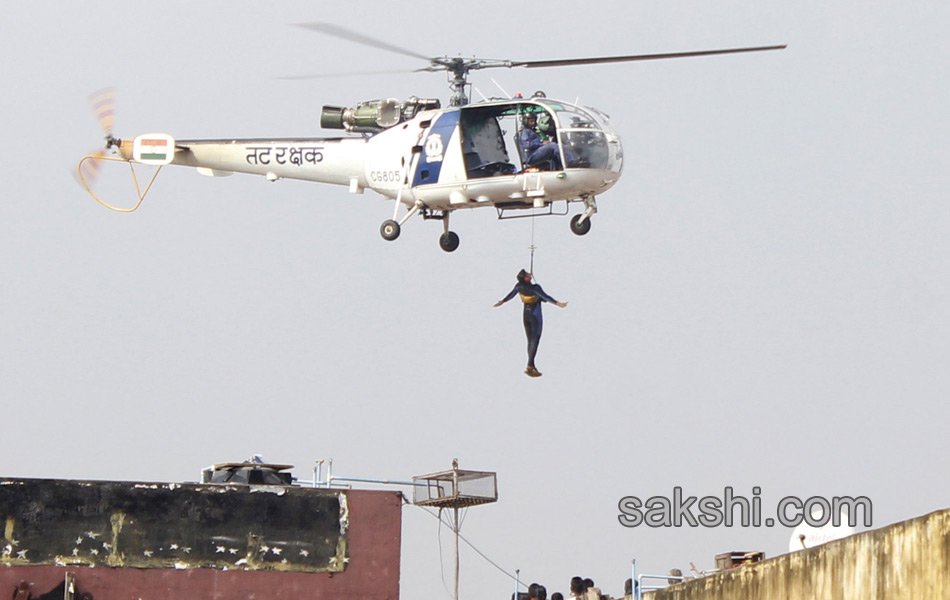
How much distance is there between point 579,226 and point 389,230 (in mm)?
3318

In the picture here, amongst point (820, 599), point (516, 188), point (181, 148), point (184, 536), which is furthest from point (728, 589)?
point (181, 148)

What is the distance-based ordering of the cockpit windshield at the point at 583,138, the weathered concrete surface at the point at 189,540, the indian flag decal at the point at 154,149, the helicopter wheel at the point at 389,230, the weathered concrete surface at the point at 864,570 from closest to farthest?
the weathered concrete surface at the point at 864,570, the cockpit windshield at the point at 583,138, the helicopter wheel at the point at 389,230, the weathered concrete surface at the point at 189,540, the indian flag decal at the point at 154,149

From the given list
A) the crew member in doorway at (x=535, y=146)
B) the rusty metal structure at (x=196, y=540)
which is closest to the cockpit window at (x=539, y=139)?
the crew member in doorway at (x=535, y=146)

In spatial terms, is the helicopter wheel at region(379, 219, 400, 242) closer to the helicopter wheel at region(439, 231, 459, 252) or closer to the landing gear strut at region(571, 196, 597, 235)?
the helicopter wheel at region(439, 231, 459, 252)

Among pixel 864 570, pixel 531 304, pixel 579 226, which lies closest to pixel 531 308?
pixel 531 304

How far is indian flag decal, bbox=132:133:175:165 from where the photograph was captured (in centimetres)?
3584

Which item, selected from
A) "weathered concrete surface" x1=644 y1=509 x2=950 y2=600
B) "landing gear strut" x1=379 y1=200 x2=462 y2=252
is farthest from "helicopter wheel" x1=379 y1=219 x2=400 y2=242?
"weathered concrete surface" x1=644 y1=509 x2=950 y2=600

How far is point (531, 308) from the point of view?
102 ft

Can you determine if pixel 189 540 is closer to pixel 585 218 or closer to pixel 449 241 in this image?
pixel 449 241

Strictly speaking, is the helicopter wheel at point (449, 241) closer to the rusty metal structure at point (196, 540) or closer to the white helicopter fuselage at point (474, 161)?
the white helicopter fuselage at point (474, 161)

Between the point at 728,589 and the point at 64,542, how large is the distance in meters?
13.9

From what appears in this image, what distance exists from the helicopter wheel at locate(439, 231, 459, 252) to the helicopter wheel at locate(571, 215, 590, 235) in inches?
96.5

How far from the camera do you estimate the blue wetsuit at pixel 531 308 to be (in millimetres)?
30906

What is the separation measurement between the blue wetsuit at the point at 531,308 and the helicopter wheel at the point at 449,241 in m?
1.76
